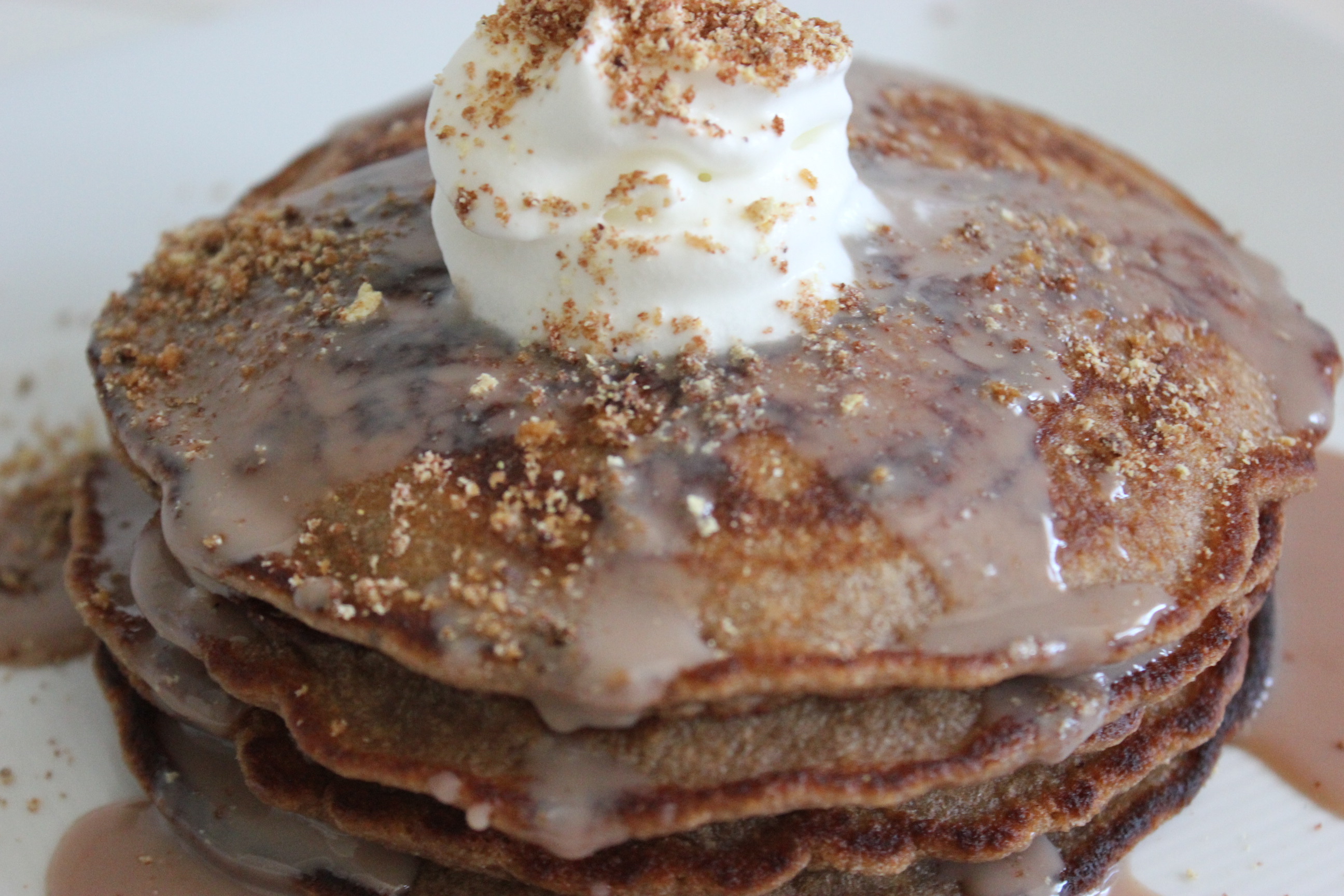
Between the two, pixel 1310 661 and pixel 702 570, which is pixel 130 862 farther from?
pixel 1310 661

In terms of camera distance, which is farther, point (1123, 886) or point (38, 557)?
point (38, 557)

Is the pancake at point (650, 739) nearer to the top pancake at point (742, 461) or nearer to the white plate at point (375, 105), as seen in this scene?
the top pancake at point (742, 461)

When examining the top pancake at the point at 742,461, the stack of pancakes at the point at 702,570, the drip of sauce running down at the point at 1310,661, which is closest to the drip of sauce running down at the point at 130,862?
the stack of pancakes at the point at 702,570

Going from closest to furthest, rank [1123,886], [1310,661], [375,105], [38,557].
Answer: [1123,886] < [1310,661] < [38,557] < [375,105]

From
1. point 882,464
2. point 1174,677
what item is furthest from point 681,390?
point 1174,677

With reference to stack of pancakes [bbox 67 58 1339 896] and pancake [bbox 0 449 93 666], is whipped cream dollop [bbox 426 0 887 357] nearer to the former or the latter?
stack of pancakes [bbox 67 58 1339 896]

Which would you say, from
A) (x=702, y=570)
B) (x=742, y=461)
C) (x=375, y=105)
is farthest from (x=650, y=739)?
(x=375, y=105)
